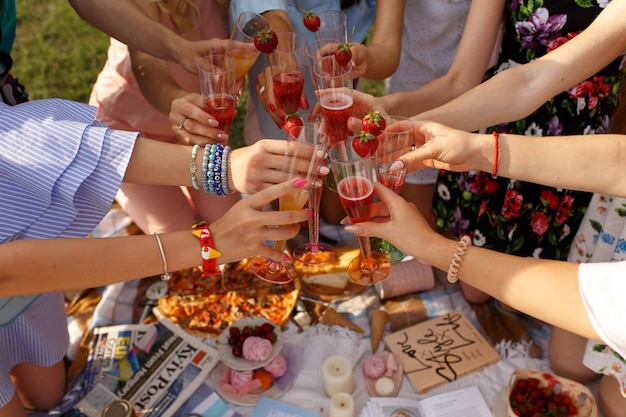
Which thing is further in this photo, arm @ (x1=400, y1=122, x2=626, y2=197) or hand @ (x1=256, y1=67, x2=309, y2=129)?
hand @ (x1=256, y1=67, x2=309, y2=129)

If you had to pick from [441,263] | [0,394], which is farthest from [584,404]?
[0,394]

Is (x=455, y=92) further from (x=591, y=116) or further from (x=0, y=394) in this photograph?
(x=0, y=394)

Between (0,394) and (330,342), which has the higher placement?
(0,394)

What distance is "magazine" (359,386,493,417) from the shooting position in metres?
2.53

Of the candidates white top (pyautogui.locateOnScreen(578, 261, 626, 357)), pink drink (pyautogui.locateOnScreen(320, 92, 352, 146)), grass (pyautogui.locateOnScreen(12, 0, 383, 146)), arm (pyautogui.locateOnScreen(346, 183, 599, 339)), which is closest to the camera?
white top (pyautogui.locateOnScreen(578, 261, 626, 357))

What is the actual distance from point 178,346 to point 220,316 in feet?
0.99

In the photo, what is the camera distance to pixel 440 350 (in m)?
2.83

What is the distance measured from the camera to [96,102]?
3.30 m

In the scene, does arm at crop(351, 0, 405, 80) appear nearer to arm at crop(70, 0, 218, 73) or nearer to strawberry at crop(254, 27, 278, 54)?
strawberry at crop(254, 27, 278, 54)

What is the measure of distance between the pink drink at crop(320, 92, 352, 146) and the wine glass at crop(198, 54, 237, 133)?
0.39 metres

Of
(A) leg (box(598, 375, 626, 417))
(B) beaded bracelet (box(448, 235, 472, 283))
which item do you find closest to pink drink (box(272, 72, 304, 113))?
(B) beaded bracelet (box(448, 235, 472, 283))

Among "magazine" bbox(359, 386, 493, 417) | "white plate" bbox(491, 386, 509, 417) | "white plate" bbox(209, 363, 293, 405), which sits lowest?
"white plate" bbox(209, 363, 293, 405)

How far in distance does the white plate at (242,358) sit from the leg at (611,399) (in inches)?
61.4

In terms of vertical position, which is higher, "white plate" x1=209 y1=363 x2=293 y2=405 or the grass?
the grass
